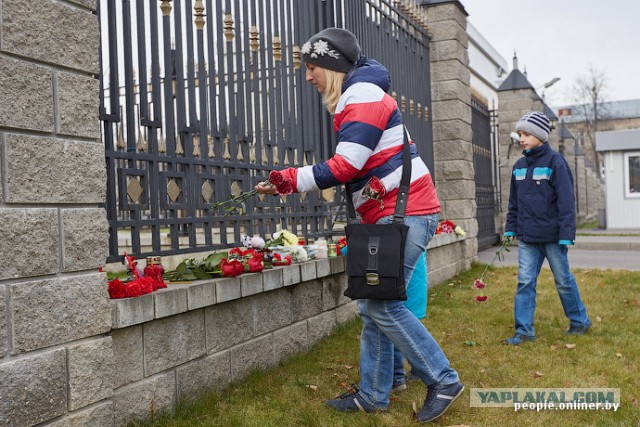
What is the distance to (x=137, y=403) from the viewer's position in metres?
3.27

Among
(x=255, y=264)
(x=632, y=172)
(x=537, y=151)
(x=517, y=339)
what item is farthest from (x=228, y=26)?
(x=632, y=172)

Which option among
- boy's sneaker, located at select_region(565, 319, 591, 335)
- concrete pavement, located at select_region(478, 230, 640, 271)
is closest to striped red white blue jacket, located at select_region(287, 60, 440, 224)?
boy's sneaker, located at select_region(565, 319, 591, 335)

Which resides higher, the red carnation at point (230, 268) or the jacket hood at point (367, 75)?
the jacket hood at point (367, 75)

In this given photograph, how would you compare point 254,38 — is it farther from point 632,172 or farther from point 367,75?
point 632,172

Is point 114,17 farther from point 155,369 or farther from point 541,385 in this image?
point 541,385

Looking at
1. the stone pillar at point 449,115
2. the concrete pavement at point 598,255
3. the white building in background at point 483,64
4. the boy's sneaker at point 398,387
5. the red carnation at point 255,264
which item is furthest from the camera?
the white building in background at point 483,64

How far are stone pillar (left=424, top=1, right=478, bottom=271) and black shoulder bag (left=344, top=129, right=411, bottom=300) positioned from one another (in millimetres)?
5970

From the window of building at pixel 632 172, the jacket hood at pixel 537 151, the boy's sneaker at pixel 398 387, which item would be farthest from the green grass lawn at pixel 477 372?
the window of building at pixel 632 172

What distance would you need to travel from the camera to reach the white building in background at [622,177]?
73.3 feet

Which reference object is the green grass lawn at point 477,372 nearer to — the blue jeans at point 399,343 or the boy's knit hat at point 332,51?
the blue jeans at point 399,343

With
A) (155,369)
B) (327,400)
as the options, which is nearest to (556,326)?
(327,400)

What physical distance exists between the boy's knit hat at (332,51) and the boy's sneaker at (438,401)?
69.2 inches

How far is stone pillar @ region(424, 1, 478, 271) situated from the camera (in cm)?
927

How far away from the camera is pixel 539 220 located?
5.32m
